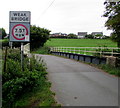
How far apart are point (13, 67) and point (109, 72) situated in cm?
565

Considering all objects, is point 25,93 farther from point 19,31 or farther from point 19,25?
point 19,25

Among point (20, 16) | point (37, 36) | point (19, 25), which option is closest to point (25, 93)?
point (19, 25)

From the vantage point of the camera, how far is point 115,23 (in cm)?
992

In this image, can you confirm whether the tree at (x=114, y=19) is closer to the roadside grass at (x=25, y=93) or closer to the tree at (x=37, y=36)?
the roadside grass at (x=25, y=93)

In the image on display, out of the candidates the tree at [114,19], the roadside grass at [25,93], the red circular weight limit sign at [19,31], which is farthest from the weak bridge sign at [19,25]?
the tree at [114,19]

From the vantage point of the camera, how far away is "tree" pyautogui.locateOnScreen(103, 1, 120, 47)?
32.2 ft

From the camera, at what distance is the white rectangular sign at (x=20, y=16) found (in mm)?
7520

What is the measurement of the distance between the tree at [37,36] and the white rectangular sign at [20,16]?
117 feet

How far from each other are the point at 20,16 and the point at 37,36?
36.1m

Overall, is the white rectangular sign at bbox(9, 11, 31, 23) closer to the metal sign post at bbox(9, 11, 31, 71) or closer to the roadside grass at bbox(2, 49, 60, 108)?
the metal sign post at bbox(9, 11, 31, 71)

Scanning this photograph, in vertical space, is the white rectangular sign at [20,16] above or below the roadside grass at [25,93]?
above

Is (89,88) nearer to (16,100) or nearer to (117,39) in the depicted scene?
(16,100)

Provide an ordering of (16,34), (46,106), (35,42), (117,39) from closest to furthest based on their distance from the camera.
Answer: (46,106) < (16,34) < (117,39) < (35,42)

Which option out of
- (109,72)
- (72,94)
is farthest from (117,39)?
(72,94)
